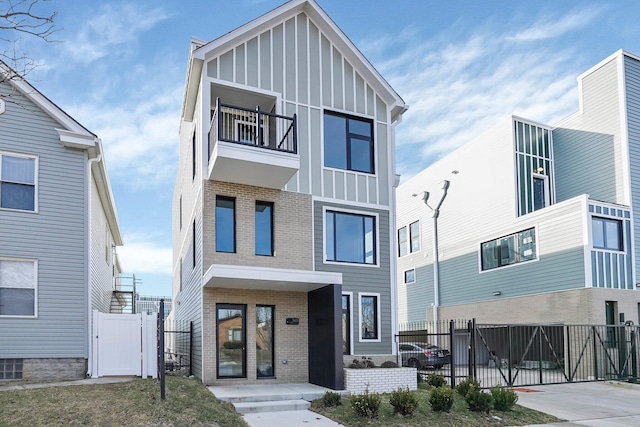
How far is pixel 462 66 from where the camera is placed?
19.6 meters

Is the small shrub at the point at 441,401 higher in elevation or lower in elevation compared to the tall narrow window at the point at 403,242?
lower

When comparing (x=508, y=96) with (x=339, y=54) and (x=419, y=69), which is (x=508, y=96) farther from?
(x=339, y=54)

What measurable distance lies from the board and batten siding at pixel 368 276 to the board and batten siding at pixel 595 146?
11.2 metres

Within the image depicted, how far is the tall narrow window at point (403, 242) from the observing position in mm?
32625

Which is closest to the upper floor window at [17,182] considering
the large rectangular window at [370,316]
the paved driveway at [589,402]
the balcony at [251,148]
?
the balcony at [251,148]

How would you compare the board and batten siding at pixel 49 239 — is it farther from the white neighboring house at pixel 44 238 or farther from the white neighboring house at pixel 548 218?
the white neighboring house at pixel 548 218

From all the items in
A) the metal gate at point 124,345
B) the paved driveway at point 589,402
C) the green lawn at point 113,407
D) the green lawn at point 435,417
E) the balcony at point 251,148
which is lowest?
the paved driveway at point 589,402

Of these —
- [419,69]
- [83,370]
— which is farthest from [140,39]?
[419,69]

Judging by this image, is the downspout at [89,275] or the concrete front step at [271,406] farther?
the downspout at [89,275]

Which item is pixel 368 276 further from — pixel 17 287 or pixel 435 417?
pixel 17 287

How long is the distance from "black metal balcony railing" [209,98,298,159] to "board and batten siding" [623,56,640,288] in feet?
47.7

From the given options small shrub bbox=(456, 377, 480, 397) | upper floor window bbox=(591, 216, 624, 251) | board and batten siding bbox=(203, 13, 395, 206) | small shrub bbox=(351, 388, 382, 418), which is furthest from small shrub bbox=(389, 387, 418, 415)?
upper floor window bbox=(591, 216, 624, 251)

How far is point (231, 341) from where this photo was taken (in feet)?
47.1

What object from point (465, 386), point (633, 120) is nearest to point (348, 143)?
point (465, 386)
